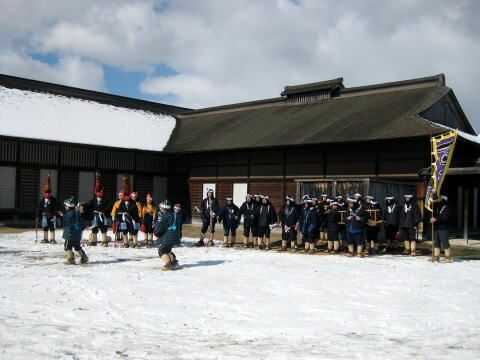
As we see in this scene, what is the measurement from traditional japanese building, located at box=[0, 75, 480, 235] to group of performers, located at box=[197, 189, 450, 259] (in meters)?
1.04

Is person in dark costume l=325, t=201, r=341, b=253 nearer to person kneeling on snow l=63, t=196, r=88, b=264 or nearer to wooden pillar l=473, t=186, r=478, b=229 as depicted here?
person kneeling on snow l=63, t=196, r=88, b=264

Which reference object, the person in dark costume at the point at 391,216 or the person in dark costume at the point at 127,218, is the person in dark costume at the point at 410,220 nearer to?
the person in dark costume at the point at 391,216

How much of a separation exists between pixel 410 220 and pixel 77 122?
16.0m

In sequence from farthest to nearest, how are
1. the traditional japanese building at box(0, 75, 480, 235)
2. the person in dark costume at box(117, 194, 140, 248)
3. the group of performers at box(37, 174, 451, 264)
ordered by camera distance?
the traditional japanese building at box(0, 75, 480, 235)
the person in dark costume at box(117, 194, 140, 248)
the group of performers at box(37, 174, 451, 264)

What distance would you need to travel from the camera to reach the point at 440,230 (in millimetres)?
12734

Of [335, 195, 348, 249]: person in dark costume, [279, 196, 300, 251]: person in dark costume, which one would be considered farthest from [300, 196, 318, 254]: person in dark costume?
[335, 195, 348, 249]: person in dark costume

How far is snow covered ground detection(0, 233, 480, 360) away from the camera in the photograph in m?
5.49

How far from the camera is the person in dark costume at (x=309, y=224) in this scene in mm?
14594

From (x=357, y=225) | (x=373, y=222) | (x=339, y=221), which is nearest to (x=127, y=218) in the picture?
(x=339, y=221)

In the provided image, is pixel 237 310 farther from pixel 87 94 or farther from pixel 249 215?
pixel 87 94

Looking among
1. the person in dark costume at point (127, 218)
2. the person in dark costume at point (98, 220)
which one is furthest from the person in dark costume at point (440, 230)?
the person in dark costume at point (98, 220)

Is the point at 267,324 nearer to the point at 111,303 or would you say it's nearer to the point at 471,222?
the point at 111,303

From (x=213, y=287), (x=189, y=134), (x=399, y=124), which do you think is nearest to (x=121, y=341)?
(x=213, y=287)

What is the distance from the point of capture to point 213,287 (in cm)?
890
